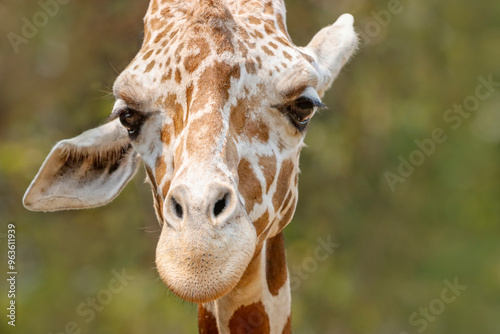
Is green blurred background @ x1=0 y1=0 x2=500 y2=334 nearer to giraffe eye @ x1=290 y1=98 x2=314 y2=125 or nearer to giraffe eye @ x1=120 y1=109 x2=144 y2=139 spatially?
giraffe eye @ x1=120 y1=109 x2=144 y2=139

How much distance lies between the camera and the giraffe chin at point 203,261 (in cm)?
454

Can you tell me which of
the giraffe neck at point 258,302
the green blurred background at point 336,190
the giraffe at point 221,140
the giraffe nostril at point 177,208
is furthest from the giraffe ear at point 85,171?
the green blurred background at point 336,190

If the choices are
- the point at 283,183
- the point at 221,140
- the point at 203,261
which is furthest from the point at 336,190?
the point at 203,261

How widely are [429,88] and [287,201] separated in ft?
56.5

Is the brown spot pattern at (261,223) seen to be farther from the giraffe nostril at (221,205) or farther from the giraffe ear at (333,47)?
the giraffe ear at (333,47)

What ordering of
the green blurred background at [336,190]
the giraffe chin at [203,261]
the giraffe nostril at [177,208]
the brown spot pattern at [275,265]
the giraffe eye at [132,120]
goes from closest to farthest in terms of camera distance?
the giraffe chin at [203,261]
the giraffe nostril at [177,208]
the giraffe eye at [132,120]
the brown spot pattern at [275,265]
the green blurred background at [336,190]

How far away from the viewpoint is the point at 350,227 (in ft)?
67.3

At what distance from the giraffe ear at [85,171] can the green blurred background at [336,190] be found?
10270mm

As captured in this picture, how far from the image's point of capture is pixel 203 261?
4.54 metres

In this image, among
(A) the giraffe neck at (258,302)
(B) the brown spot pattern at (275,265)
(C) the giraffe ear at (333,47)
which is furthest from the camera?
(C) the giraffe ear at (333,47)

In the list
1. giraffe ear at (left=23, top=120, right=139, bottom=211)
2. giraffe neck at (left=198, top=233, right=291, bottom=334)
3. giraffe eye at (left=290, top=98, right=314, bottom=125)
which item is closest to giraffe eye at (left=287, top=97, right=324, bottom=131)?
giraffe eye at (left=290, top=98, right=314, bottom=125)

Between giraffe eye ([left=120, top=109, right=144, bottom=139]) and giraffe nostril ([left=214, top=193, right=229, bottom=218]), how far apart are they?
99 centimetres

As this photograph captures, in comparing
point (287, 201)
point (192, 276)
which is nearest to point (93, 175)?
point (287, 201)

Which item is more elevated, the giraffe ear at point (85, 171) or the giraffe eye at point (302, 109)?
the giraffe eye at point (302, 109)
